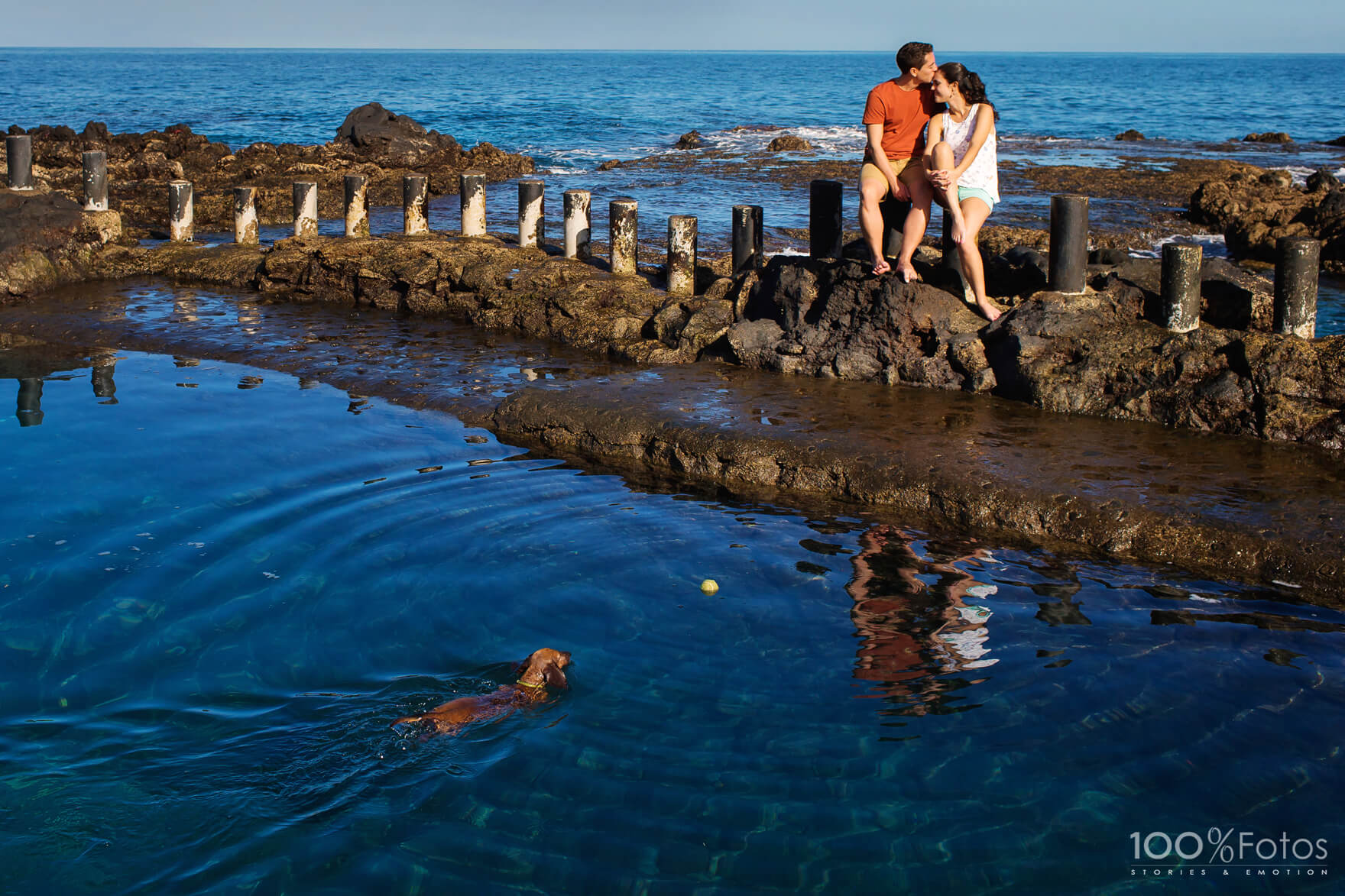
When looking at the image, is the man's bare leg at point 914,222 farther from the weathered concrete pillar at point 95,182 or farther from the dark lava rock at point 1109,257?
the weathered concrete pillar at point 95,182

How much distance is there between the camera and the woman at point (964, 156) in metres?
8.33

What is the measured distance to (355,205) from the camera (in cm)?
1352

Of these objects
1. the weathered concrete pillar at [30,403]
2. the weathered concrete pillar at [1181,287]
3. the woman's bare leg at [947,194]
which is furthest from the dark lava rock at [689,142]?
the weathered concrete pillar at [1181,287]

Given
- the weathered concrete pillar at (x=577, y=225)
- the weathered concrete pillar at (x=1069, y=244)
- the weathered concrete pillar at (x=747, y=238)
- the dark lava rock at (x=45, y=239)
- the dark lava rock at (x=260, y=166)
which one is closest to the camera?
the weathered concrete pillar at (x=1069, y=244)

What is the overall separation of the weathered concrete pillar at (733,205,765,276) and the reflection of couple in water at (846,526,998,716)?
5118 mm

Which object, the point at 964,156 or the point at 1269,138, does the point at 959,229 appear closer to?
the point at 964,156

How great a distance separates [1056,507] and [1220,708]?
5.92ft

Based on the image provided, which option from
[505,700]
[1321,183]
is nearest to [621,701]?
[505,700]

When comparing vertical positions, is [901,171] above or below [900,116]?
below

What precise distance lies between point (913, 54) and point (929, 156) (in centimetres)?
76

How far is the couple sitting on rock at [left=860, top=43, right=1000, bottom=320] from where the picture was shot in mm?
8344

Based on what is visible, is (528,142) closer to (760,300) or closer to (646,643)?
(760,300)

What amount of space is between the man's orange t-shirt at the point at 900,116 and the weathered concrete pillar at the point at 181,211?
32.2ft

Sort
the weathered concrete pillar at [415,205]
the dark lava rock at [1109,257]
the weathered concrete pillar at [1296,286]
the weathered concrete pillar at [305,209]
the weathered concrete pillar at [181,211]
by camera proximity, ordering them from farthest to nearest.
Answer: the weathered concrete pillar at [181,211] → the weathered concrete pillar at [305,209] → the weathered concrete pillar at [415,205] → the dark lava rock at [1109,257] → the weathered concrete pillar at [1296,286]
